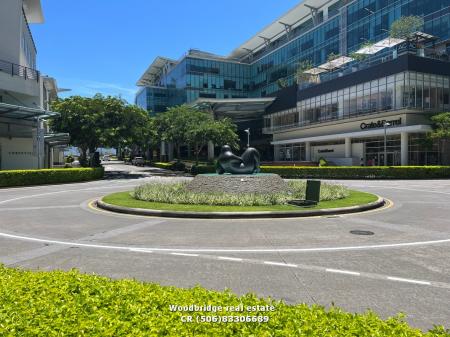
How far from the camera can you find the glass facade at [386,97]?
44.7 m

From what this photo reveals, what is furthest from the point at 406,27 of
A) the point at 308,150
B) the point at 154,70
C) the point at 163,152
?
the point at 154,70

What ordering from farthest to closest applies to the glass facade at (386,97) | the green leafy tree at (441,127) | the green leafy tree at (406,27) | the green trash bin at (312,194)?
1. the green leafy tree at (406,27)
2. the glass facade at (386,97)
3. the green leafy tree at (441,127)
4. the green trash bin at (312,194)

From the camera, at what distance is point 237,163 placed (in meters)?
19.8

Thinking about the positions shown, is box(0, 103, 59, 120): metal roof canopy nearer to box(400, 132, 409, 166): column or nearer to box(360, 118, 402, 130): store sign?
box(360, 118, 402, 130): store sign

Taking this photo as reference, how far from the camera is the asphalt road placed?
5449 millimetres

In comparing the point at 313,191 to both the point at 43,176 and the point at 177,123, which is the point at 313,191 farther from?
the point at 177,123

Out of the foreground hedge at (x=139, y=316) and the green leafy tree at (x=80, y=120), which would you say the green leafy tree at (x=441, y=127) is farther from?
the foreground hedge at (x=139, y=316)

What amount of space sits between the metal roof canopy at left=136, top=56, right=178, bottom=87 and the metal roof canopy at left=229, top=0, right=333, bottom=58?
750 inches

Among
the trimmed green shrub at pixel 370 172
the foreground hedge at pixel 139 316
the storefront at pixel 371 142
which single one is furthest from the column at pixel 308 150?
the foreground hedge at pixel 139 316

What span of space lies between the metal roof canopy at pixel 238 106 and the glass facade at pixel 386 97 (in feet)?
42.0

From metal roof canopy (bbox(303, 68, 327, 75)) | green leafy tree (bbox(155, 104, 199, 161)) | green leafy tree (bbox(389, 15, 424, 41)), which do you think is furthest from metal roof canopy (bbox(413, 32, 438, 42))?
green leafy tree (bbox(155, 104, 199, 161))

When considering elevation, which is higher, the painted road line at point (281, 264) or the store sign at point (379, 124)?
the store sign at point (379, 124)

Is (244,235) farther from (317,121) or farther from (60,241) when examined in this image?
(317,121)

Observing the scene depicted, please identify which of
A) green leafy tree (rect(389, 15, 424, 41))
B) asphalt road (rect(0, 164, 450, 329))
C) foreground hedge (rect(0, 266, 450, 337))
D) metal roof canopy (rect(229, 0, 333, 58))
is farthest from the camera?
metal roof canopy (rect(229, 0, 333, 58))
